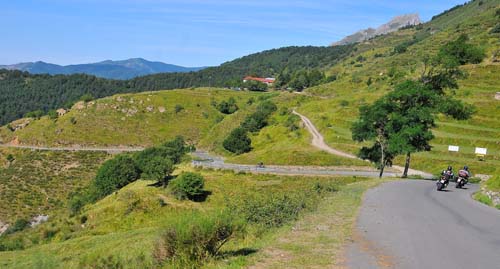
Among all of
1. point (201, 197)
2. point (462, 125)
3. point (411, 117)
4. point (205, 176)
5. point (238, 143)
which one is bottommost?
point (201, 197)

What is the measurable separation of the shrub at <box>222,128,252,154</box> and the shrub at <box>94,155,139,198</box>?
63.7ft

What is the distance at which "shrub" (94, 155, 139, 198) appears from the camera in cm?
6712

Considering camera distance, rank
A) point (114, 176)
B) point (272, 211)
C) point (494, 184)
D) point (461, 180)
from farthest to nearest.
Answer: point (114, 176), point (461, 180), point (494, 184), point (272, 211)

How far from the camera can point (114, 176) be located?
68625 mm

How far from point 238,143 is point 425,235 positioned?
228 ft

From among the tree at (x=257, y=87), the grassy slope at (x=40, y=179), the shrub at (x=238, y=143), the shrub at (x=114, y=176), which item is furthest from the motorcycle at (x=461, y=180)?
the tree at (x=257, y=87)

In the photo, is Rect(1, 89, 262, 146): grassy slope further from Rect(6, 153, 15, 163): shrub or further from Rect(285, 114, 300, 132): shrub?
Rect(285, 114, 300, 132): shrub

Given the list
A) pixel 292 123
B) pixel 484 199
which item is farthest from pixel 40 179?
pixel 484 199

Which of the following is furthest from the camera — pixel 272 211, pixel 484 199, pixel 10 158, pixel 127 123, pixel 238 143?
pixel 127 123

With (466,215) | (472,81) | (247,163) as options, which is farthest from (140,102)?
(466,215)

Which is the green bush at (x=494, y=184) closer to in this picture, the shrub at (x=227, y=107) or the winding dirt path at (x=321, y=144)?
the winding dirt path at (x=321, y=144)

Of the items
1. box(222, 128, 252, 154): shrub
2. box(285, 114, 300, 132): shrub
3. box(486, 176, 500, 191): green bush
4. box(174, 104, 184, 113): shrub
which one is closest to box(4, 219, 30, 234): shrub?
box(222, 128, 252, 154): shrub

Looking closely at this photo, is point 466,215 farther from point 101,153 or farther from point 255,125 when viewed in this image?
point 101,153

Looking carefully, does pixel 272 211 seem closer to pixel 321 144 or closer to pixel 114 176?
pixel 321 144
